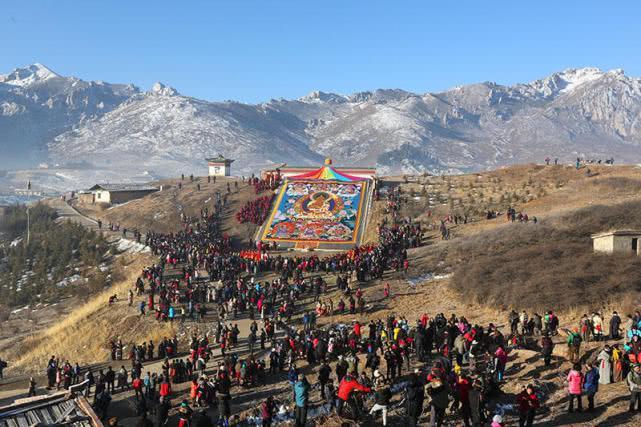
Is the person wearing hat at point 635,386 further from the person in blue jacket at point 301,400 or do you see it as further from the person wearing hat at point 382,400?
the person in blue jacket at point 301,400

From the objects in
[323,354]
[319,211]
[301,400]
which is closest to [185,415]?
[301,400]

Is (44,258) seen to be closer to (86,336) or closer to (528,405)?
(86,336)

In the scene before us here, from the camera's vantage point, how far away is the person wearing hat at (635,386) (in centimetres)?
1387

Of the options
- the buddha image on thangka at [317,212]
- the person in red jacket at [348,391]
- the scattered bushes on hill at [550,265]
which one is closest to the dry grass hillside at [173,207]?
the buddha image on thangka at [317,212]

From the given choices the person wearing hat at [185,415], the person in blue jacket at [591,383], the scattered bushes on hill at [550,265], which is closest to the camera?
the person wearing hat at [185,415]

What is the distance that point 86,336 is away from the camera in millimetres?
32625

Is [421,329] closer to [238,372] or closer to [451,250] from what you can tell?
[238,372]

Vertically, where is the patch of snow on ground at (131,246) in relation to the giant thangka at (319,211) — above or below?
below

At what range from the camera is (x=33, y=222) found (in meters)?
67.1

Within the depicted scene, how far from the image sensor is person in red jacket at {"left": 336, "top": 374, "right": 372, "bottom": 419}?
14.2m

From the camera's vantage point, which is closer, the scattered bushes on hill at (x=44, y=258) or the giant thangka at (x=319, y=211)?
the scattered bushes on hill at (x=44, y=258)

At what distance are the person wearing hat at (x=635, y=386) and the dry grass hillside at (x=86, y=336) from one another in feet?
70.1

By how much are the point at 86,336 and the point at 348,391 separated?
22.5 metres

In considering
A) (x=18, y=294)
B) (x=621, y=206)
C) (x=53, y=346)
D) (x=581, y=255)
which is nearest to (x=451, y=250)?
(x=581, y=255)
